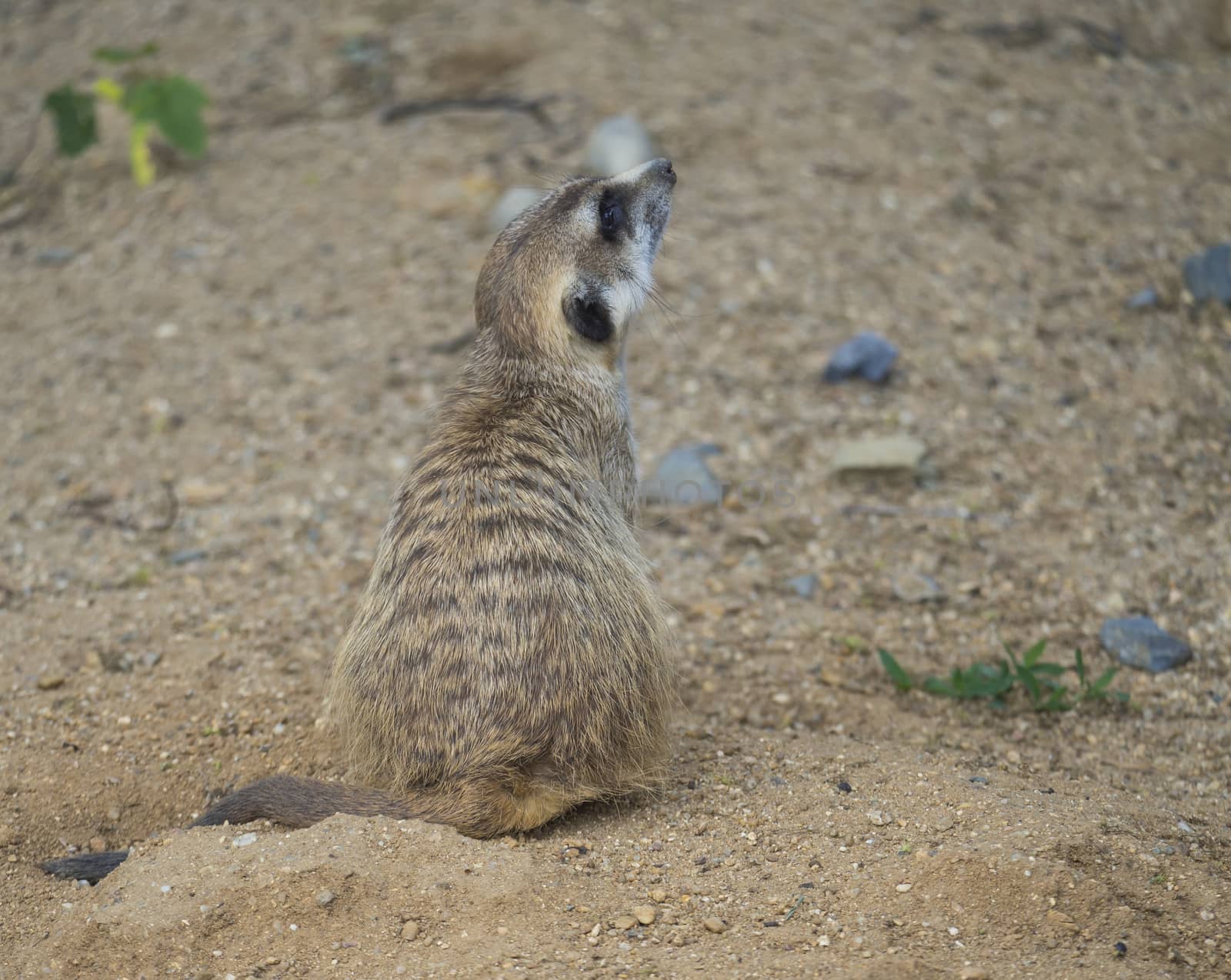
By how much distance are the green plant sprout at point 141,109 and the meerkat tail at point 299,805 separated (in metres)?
3.77

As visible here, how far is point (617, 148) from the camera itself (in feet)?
19.4

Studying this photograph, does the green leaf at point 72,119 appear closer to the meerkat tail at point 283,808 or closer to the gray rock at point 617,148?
the gray rock at point 617,148

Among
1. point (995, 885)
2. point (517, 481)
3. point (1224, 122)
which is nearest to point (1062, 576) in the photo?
point (995, 885)

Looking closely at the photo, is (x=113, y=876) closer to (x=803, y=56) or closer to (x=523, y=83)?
(x=523, y=83)

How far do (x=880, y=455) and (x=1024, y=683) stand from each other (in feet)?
4.34

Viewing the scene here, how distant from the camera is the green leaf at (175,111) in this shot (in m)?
5.76

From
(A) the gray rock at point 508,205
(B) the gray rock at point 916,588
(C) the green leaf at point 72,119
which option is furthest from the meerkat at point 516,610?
(C) the green leaf at point 72,119

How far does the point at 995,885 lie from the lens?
268 cm

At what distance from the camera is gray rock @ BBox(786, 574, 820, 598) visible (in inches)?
173

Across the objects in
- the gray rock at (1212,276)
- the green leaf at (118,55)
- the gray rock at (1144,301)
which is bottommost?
the gray rock at (1144,301)

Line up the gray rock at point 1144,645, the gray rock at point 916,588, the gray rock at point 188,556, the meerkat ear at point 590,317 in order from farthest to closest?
the gray rock at point 188,556 < the gray rock at point 916,588 < the gray rock at point 1144,645 < the meerkat ear at point 590,317

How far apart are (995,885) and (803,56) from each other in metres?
5.38

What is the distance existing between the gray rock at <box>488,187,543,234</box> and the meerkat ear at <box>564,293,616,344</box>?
7.13 ft

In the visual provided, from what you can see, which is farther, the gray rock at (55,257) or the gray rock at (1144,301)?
the gray rock at (55,257)
